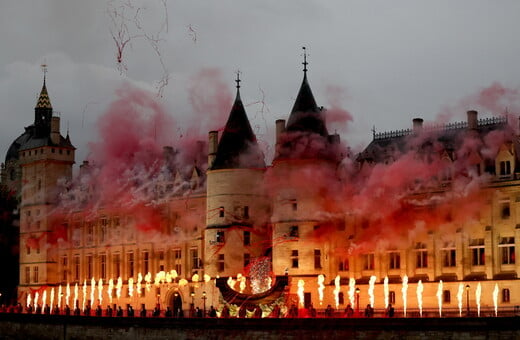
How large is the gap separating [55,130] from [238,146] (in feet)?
91.9

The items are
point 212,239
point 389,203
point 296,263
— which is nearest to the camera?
point 389,203

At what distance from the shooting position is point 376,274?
7556 cm

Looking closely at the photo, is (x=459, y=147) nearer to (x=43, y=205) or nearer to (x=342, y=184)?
(x=342, y=184)

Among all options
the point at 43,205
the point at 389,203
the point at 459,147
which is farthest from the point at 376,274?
the point at 43,205

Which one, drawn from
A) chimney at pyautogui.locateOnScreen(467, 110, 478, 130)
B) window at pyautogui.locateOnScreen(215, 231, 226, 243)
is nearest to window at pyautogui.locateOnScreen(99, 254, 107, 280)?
window at pyautogui.locateOnScreen(215, 231, 226, 243)

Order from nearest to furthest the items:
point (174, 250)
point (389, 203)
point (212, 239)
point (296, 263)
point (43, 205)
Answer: point (389, 203) → point (296, 263) → point (212, 239) → point (174, 250) → point (43, 205)

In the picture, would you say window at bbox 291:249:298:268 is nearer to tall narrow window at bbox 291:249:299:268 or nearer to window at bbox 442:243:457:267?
tall narrow window at bbox 291:249:299:268

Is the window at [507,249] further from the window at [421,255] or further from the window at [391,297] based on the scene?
the window at [391,297]

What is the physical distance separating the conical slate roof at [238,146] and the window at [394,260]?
13.5 m

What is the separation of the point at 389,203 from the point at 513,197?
7.84 metres

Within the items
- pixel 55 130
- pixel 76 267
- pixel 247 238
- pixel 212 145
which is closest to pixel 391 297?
pixel 247 238

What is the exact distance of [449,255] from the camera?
72.4 metres

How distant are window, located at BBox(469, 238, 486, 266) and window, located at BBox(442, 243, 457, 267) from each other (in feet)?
4.08

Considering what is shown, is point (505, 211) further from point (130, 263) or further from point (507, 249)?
point (130, 263)
